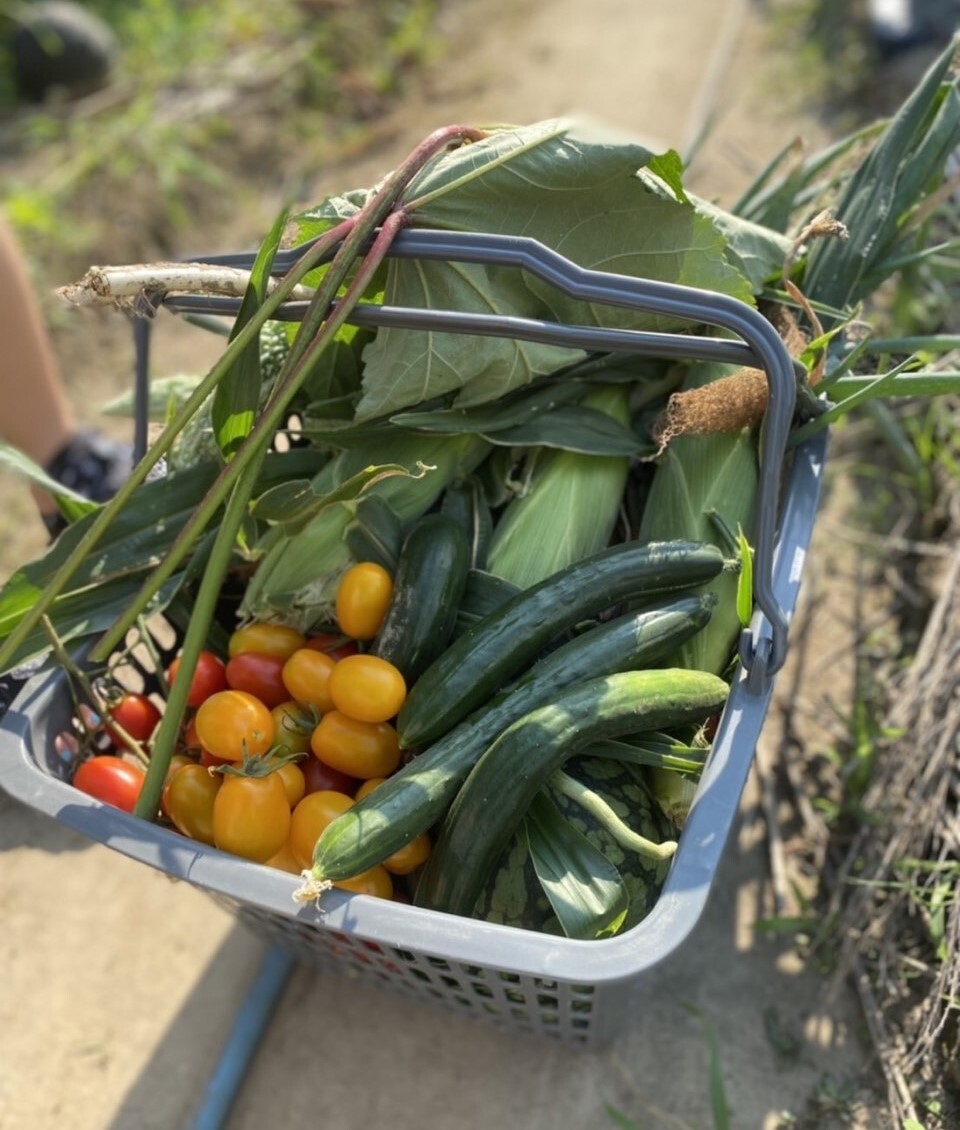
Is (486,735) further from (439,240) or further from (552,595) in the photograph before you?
(439,240)

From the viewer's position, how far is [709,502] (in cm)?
135

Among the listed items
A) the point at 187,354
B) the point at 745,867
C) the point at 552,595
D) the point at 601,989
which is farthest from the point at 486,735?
the point at 187,354

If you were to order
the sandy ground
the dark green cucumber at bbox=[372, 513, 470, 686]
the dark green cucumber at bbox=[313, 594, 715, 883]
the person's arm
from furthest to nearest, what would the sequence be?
1. the person's arm
2. the sandy ground
3. the dark green cucumber at bbox=[372, 513, 470, 686]
4. the dark green cucumber at bbox=[313, 594, 715, 883]

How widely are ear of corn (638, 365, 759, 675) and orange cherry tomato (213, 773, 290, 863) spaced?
51 centimetres

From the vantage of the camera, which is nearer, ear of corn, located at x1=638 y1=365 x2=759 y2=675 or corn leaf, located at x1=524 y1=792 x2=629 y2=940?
corn leaf, located at x1=524 y1=792 x2=629 y2=940

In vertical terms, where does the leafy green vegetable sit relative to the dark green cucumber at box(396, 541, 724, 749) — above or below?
above

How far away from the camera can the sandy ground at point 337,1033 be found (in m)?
1.56

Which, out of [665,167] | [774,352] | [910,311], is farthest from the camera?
[910,311]

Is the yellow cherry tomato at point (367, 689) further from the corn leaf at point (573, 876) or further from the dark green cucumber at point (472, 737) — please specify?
the corn leaf at point (573, 876)

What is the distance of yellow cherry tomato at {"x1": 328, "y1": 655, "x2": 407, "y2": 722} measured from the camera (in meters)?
1.18

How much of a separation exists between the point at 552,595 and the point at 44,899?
1267 millimetres

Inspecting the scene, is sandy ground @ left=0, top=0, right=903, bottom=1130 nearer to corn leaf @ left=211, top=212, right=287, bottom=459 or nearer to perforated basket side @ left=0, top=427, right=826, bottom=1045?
perforated basket side @ left=0, top=427, right=826, bottom=1045

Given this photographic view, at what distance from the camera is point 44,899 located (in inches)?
75.1

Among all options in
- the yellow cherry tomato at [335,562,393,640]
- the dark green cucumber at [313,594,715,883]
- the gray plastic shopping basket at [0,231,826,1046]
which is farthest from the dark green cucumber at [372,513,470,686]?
the gray plastic shopping basket at [0,231,826,1046]
